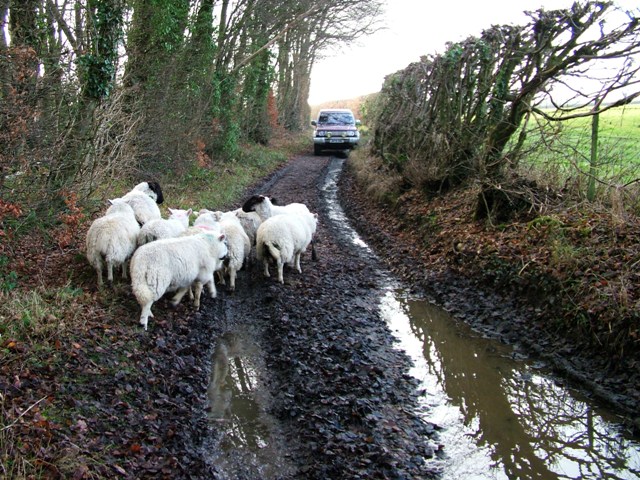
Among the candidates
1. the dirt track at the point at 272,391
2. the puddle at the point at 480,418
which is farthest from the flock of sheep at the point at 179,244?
the puddle at the point at 480,418

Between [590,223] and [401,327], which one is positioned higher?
[590,223]

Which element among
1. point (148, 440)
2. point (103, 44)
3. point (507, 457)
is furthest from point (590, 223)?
point (103, 44)

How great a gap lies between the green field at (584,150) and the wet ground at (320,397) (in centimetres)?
315

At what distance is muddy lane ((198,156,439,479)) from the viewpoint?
4832 mm

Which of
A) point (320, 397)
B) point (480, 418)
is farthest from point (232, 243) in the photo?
point (480, 418)

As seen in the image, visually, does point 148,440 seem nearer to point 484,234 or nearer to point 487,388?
point 487,388

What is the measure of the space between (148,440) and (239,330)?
9.73ft

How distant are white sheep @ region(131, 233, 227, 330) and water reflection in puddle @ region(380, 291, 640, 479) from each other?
3248 mm

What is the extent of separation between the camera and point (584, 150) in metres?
9.48

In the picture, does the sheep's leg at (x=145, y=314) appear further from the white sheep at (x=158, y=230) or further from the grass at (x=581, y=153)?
the grass at (x=581, y=153)

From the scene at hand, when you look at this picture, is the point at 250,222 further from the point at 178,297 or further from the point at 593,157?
the point at 593,157

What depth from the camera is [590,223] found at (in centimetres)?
859

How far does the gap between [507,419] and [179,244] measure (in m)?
4.95

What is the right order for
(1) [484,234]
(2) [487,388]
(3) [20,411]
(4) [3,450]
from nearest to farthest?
(4) [3,450] → (3) [20,411] → (2) [487,388] → (1) [484,234]
